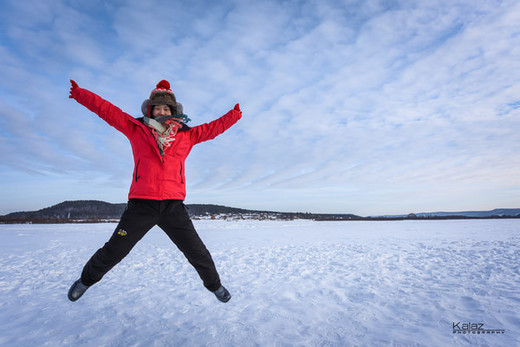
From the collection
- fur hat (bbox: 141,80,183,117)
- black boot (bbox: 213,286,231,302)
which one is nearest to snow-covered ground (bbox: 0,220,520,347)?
black boot (bbox: 213,286,231,302)

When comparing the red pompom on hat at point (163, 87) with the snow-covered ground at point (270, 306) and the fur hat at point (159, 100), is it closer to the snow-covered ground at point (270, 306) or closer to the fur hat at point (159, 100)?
the fur hat at point (159, 100)

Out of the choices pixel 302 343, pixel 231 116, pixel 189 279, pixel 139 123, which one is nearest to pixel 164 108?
pixel 139 123

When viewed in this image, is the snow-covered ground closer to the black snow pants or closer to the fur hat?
the black snow pants

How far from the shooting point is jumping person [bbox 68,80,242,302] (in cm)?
212

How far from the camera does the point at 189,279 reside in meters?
4.16

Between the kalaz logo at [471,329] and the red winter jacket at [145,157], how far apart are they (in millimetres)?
2598

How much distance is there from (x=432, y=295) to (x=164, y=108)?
3610 mm

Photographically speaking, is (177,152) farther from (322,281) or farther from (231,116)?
(322,281)

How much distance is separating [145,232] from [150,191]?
1.10ft

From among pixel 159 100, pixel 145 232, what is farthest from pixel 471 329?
pixel 159 100

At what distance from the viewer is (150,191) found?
2123 millimetres

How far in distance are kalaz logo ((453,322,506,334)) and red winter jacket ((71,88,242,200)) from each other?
2.60 meters

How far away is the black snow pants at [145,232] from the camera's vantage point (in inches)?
82.8

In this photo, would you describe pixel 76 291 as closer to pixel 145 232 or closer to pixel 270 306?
pixel 145 232
